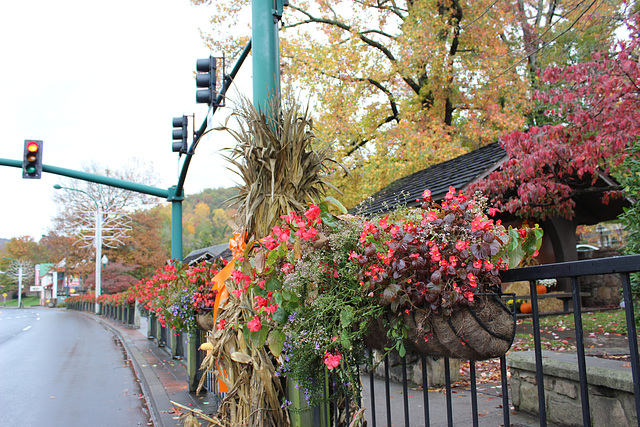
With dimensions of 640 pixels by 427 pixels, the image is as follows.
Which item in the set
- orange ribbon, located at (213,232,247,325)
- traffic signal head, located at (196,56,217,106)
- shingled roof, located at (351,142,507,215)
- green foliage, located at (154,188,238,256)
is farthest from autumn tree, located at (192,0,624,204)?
green foliage, located at (154,188,238,256)

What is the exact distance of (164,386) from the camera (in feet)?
21.6

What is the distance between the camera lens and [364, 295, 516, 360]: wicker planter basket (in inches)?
69.7

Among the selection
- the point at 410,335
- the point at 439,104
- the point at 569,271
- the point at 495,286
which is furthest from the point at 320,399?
the point at 439,104

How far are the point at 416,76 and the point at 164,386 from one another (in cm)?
1375

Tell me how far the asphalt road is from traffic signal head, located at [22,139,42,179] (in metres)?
4.38

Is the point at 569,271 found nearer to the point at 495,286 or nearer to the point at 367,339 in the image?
the point at 495,286

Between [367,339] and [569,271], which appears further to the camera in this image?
[367,339]

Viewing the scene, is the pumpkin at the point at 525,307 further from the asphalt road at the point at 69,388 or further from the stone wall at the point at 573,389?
the asphalt road at the point at 69,388

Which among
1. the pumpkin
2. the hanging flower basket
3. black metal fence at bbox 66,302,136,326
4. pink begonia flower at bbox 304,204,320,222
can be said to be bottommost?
black metal fence at bbox 66,302,136,326

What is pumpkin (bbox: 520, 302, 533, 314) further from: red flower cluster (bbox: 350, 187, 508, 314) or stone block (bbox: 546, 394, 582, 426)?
red flower cluster (bbox: 350, 187, 508, 314)

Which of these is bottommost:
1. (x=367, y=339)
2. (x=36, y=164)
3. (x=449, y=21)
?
(x=367, y=339)

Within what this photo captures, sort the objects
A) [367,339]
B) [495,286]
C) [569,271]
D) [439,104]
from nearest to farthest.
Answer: [569,271]
[495,286]
[367,339]
[439,104]

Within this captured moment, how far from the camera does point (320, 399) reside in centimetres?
259

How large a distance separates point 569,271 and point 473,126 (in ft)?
49.5
